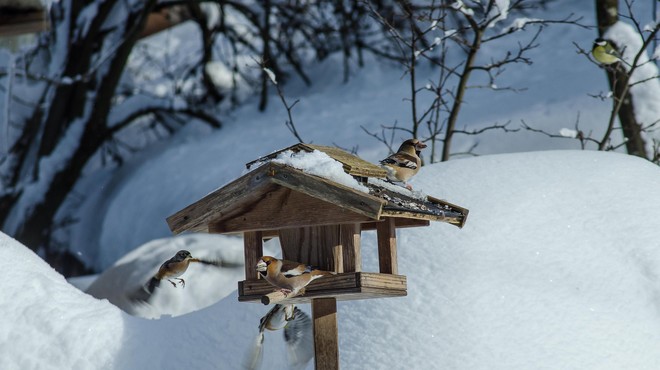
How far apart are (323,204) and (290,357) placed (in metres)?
0.79

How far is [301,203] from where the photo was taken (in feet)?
10.4

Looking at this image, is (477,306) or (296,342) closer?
(296,342)

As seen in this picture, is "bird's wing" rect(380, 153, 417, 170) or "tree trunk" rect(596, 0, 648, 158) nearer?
"bird's wing" rect(380, 153, 417, 170)

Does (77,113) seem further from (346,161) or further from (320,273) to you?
(320,273)

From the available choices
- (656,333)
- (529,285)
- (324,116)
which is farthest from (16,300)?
(324,116)

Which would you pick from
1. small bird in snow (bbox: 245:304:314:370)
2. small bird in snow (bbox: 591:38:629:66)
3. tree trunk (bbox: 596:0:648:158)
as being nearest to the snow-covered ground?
small bird in snow (bbox: 245:304:314:370)

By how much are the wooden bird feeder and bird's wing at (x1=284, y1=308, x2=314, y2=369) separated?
0.31 m

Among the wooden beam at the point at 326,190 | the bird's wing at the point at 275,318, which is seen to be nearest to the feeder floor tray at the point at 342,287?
the bird's wing at the point at 275,318

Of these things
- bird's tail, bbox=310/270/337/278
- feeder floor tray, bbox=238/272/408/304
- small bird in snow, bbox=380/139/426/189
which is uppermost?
small bird in snow, bbox=380/139/426/189

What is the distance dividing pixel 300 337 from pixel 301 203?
65 centimetres

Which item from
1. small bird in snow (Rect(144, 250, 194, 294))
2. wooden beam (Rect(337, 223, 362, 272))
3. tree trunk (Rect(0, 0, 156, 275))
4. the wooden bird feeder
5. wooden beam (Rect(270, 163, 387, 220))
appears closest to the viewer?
wooden beam (Rect(270, 163, 387, 220))

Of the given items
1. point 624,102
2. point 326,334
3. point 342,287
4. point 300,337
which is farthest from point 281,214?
point 624,102

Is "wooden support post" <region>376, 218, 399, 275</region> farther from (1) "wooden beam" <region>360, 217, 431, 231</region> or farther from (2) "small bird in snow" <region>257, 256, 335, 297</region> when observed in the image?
(2) "small bird in snow" <region>257, 256, 335, 297</region>

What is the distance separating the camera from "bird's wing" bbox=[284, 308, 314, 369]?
11.6 ft
